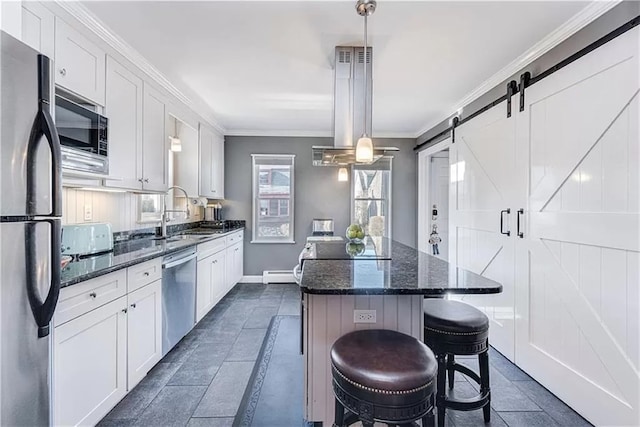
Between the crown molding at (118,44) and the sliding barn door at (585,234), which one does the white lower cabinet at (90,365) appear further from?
the sliding barn door at (585,234)

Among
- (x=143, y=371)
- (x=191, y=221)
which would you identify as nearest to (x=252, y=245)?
(x=191, y=221)

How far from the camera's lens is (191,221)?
4535 mm

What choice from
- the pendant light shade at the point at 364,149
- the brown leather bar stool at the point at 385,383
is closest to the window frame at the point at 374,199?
the pendant light shade at the point at 364,149

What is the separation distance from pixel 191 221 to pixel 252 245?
1.09 meters

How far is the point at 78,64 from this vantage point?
6.36ft

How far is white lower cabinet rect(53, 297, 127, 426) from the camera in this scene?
1.48 m

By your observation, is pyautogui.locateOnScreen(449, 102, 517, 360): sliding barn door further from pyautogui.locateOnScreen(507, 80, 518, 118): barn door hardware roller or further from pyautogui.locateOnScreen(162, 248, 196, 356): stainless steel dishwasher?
pyautogui.locateOnScreen(162, 248, 196, 356): stainless steel dishwasher

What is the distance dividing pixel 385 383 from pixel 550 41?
2.64 metres

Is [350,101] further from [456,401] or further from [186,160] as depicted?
[186,160]

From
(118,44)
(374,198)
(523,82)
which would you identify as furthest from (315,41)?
(374,198)

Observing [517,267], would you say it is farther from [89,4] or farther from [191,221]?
[191,221]

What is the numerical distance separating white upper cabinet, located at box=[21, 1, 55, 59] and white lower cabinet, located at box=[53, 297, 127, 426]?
1530 millimetres

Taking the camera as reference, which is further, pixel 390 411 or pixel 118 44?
pixel 118 44

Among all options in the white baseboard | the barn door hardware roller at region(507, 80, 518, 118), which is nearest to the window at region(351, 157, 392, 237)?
the white baseboard
